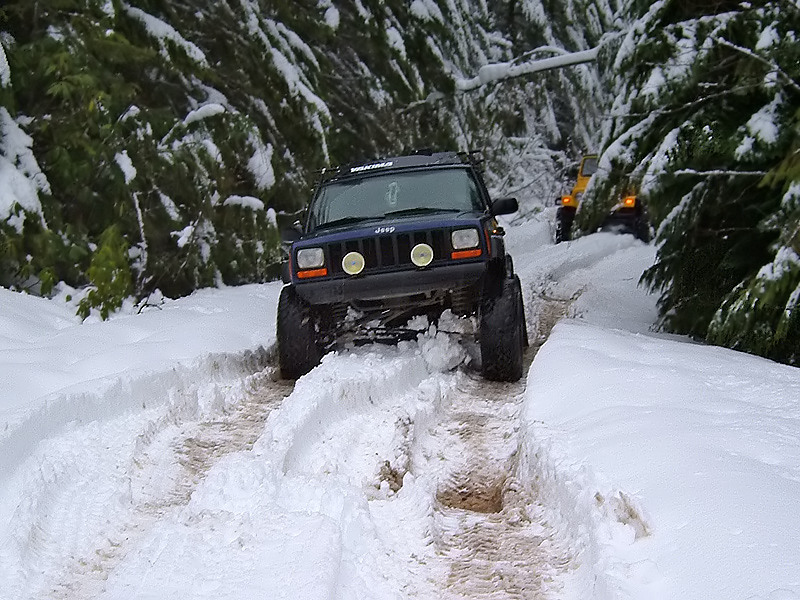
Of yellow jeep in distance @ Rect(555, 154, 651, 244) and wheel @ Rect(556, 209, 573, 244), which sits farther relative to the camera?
wheel @ Rect(556, 209, 573, 244)

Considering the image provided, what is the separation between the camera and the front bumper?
5836mm

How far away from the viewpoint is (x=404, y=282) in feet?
19.2

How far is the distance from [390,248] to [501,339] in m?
1.03

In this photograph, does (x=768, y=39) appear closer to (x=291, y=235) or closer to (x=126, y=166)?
(x=291, y=235)

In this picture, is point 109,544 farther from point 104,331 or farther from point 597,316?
point 597,316

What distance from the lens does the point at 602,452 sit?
3230 mm

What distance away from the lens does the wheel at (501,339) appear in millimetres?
5738

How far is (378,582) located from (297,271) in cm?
364

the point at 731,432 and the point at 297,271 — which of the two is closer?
the point at 731,432

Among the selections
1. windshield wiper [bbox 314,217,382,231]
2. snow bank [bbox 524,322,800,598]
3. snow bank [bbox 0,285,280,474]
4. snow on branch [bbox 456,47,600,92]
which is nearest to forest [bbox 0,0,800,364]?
snow on branch [bbox 456,47,600,92]

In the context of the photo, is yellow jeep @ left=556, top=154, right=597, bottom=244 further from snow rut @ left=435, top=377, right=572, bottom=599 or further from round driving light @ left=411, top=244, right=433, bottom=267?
snow rut @ left=435, top=377, right=572, bottom=599

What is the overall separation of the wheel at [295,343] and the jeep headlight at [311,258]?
0.33 metres

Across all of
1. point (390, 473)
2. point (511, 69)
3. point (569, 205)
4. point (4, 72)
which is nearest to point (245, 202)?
point (4, 72)

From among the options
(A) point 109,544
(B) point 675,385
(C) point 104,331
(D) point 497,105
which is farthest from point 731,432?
(D) point 497,105
